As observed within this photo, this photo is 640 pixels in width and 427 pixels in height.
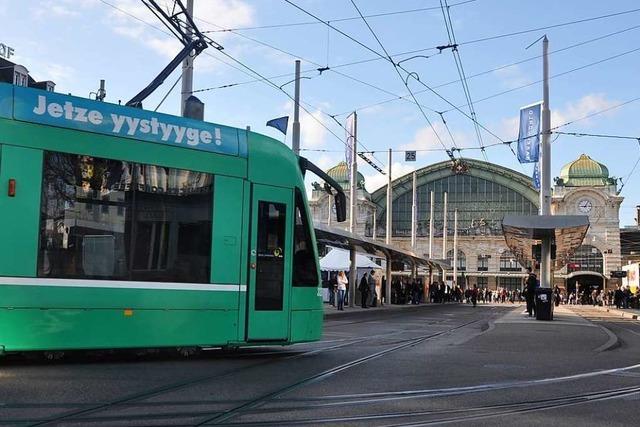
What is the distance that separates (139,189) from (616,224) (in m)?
87.8

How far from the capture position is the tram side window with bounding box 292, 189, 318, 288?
10328 millimetres

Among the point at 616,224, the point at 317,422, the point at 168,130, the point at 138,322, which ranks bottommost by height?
the point at 317,422

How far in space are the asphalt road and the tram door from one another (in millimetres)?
555

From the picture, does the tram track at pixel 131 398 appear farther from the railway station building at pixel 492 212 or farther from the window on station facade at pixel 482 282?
the window on station facade at pixel 482 282

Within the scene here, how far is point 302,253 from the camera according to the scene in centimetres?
1041

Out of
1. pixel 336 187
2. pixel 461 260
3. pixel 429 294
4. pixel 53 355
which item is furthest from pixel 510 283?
pixel 53 355

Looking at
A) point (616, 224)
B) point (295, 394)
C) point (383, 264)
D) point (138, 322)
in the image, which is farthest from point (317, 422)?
point (616, 224)

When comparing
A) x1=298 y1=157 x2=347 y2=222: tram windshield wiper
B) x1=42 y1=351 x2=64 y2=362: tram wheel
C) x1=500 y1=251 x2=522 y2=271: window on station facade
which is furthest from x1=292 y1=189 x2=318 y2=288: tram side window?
x1=500 y1=251 x2=522 y2=271: window on station facade

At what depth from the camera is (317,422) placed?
6066mm

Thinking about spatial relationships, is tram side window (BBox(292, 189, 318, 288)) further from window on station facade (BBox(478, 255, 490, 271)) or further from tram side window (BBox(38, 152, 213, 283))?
window on station facade (BBox(478, 255, 490, 271))

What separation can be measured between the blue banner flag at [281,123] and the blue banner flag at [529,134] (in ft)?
30.3

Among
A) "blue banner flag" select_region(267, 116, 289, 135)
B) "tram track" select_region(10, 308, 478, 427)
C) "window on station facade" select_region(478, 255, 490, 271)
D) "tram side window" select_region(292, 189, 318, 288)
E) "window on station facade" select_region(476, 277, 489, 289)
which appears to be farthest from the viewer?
"window on station facade" select_region(478, 255, 490, 271)

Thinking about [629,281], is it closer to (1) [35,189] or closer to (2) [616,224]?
(2) [616,224]

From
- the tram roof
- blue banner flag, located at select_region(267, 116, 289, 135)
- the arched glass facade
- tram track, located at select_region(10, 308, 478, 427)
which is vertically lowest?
tram track, located at select_region(10, 308, 478, 427)
